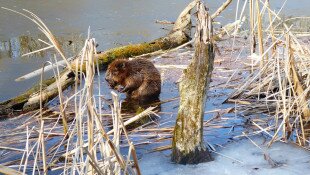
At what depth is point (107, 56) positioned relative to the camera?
604 centimetres

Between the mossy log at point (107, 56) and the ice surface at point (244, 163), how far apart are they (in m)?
0.74

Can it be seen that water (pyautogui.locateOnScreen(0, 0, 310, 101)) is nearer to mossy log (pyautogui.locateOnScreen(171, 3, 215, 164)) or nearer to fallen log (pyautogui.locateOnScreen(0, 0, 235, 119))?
fallen log (pyautogui.locateOnScreen(0, 0, 235, 119))

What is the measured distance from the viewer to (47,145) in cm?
330

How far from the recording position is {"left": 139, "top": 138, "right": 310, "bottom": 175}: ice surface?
2.59m

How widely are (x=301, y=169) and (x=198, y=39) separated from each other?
925 millimetres

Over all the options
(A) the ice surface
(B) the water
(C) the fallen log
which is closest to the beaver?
(C) the fallen log

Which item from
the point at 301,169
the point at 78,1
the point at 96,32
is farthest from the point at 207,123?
the point at 78,1

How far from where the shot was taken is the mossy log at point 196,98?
2.52 m

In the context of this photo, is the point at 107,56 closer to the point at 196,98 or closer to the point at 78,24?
the point at 78,24

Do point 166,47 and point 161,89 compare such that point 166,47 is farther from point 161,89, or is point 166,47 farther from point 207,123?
point 207,123

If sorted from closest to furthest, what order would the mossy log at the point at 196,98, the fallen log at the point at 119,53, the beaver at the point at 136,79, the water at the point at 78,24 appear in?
the mossy log at the point at 196,98, the fallen log at the point at 119,53, the beaver at the point at 136,79, the water at the point at 78,24

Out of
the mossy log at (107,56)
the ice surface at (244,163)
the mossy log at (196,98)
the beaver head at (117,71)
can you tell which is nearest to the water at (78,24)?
the mossy log at (107,56)

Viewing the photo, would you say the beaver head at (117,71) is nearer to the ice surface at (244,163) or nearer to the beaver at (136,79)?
the beaver at (136,79)

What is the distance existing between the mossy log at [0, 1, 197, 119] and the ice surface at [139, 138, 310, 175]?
0.74 meters
